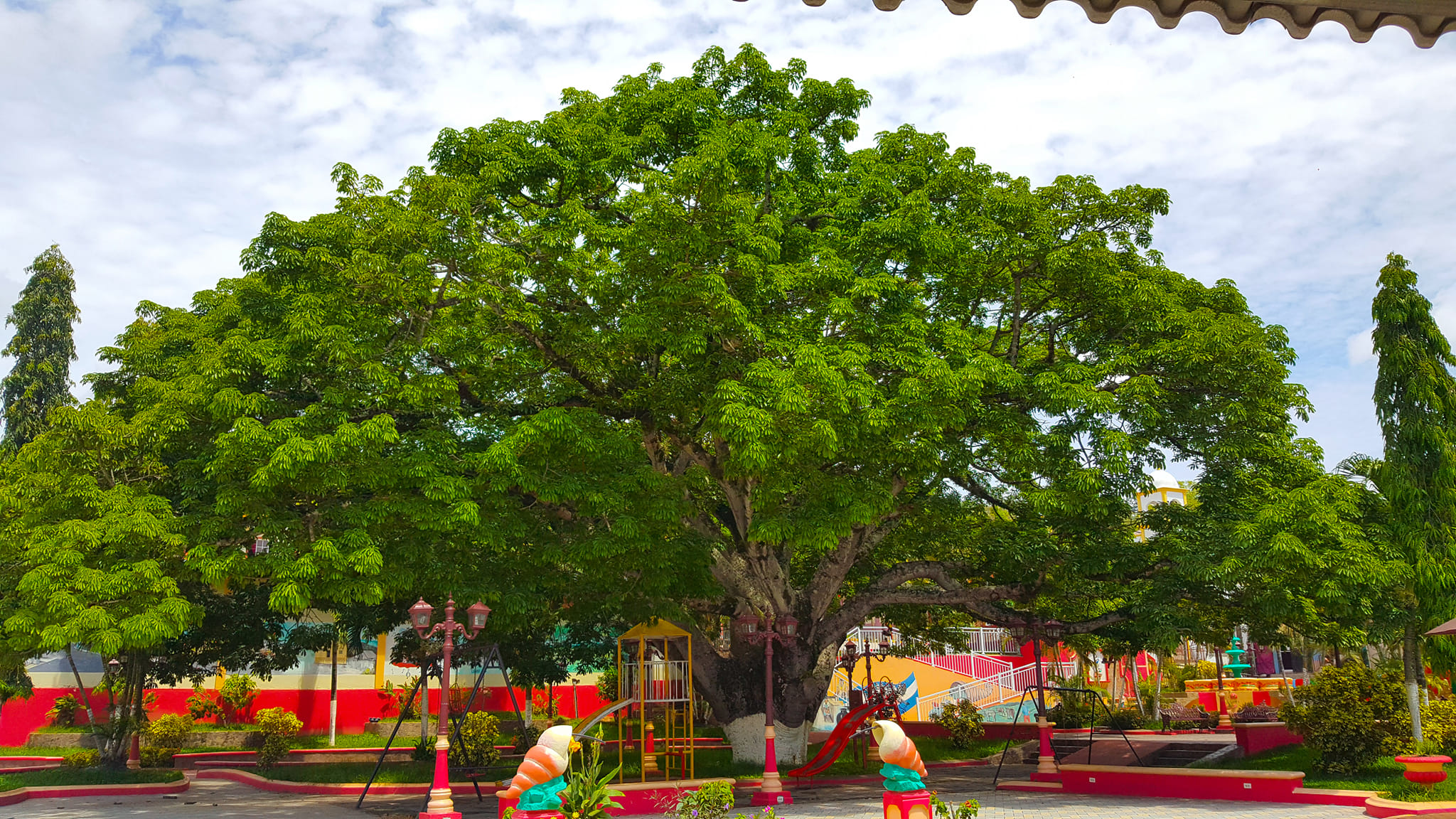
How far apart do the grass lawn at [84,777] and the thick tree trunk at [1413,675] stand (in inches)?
985

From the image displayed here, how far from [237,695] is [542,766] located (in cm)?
2733

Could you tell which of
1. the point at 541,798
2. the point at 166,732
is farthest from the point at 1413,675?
the point at 166,732

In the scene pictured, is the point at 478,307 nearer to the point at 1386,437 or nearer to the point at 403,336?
the point at 403,336

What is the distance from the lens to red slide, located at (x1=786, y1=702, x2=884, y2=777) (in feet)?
68.3

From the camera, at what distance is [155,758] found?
25.9m

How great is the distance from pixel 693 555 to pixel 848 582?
8.02 metres

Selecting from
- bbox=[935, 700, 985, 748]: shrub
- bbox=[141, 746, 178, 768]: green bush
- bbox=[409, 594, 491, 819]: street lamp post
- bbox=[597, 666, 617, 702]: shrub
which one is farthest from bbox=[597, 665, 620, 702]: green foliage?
bbox=[409, 594, 491, 819]: street lamp post

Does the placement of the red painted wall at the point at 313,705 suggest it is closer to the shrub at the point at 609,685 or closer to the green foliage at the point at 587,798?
the shrub at the point at 609,685

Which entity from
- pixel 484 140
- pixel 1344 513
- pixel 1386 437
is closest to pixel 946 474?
pixel 1344 513

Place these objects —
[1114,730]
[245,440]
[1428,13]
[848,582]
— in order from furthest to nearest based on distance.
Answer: [1114,730] < [848,582] < [245,440] < [1428,13]

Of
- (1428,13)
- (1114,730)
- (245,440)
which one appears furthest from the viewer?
(1114,730)

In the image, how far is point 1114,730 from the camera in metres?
27.9

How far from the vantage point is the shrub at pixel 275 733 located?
83.9 ft

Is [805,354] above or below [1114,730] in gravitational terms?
above
